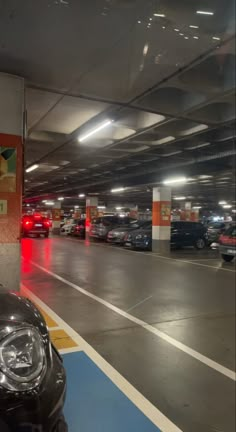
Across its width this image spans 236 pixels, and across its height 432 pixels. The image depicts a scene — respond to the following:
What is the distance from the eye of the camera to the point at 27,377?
3.99 feet

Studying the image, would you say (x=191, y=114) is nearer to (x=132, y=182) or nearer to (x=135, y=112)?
(x=135, y=112)

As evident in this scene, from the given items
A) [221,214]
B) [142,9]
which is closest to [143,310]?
[142,9]

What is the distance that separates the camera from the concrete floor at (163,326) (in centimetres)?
309

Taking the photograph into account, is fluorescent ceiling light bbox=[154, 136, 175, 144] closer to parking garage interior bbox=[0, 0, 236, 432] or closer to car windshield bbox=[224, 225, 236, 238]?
parking garage interior bbox=[0, 0, 236, 432]

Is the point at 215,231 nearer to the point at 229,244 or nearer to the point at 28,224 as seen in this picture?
the point at 229,244

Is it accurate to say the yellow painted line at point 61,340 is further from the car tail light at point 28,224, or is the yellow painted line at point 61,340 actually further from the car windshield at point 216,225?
the car windshield at point 216,225

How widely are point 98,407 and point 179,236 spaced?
48.6 ft

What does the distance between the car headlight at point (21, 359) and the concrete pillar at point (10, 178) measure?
3220 millimetres

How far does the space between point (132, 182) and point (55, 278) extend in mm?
8293

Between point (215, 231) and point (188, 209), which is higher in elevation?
point (188, 209)

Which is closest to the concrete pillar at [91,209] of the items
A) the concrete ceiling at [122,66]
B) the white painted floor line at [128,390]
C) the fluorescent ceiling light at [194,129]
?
the concrete ceiling at [122,66]

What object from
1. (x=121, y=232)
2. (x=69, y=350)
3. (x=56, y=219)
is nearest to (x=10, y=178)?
(x=69, y=350)

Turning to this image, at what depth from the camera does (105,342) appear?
14.1 feet

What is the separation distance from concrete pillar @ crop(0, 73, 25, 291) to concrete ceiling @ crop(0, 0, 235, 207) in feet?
1.32
